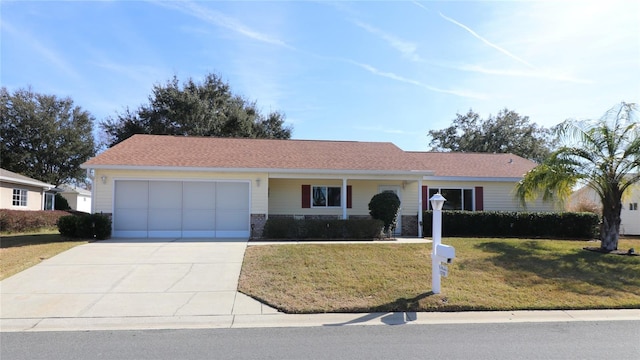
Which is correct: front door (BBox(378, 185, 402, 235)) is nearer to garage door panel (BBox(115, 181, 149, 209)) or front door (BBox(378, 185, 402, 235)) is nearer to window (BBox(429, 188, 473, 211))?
window (BBox(429, 188, 473, 211))

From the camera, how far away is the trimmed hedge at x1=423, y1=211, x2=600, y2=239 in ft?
56.4

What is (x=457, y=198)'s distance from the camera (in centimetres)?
1955

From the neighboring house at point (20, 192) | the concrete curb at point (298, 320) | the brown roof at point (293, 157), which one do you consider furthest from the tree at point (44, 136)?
the concrete curb at point (298, 320)

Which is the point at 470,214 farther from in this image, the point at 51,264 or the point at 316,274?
the point at 51,264

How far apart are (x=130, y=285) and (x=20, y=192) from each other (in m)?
21.8

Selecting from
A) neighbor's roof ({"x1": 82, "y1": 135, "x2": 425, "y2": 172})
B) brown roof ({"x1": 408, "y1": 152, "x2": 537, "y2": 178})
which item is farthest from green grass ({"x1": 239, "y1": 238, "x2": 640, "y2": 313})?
brown roof ({"x1": 408, "y1": 152, "x2": 537, "y2": 178})

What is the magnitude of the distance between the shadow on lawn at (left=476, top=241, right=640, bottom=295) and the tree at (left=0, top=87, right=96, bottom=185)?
37904mm

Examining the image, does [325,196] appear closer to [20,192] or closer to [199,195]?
[199,195]

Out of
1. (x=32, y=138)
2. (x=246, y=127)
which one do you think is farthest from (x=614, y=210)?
(x=32, y=138)

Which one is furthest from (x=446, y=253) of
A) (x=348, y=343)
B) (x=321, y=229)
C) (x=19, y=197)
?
(x=19, y=197)

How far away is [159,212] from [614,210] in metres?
15.6

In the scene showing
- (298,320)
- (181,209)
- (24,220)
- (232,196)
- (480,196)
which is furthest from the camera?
(24,220)

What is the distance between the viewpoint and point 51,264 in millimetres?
10586

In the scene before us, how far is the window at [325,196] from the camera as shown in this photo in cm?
1850
